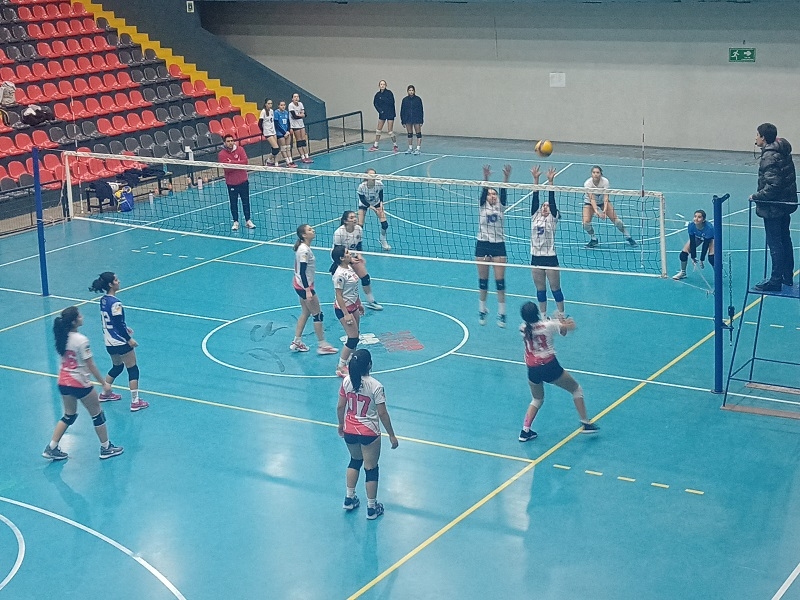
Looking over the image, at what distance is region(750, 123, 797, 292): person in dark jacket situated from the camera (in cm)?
1345

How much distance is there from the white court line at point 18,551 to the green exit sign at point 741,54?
2387cm

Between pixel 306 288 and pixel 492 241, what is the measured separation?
305cm

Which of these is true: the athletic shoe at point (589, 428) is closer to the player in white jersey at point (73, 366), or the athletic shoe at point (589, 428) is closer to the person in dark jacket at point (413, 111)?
the player in white jersey at point (73, 366)

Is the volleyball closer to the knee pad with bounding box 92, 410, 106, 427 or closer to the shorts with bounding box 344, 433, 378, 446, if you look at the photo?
the shorts with bounding box 344, 433, 378, 446

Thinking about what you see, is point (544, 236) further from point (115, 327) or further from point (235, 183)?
point (235, 183)

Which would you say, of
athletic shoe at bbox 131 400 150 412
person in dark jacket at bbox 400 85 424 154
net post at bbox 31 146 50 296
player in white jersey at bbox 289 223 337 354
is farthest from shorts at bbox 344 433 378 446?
person in dark jacket at bbox 400 85 424 154

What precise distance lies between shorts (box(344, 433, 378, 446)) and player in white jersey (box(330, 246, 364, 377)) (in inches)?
154

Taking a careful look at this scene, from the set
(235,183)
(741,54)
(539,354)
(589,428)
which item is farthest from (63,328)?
(741,54)

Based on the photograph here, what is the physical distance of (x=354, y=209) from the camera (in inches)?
1014

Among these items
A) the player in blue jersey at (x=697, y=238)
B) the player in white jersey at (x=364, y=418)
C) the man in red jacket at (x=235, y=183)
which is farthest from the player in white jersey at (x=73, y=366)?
the man in red jacket at (x=235, y=183)

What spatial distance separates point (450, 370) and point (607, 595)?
5.97 metres

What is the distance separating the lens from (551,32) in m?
32.2

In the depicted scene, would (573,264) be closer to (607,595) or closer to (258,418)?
(258,418)

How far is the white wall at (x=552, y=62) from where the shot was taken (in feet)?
97.3
